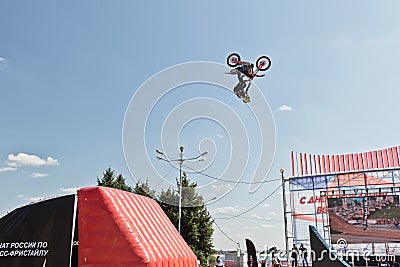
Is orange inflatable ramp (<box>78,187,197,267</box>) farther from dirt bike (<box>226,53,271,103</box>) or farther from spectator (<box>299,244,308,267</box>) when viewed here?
spectator (<box>299,244,308,267</box>)

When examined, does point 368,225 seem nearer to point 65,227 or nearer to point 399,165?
point 399,165

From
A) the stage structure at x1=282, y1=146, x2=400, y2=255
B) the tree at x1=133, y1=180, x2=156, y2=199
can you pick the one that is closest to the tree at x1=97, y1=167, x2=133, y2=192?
the tree at x1=133, y1=180, x2=156, y2=199

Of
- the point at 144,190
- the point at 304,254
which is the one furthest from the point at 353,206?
the point at 144,190

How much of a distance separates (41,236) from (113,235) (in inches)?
65.4

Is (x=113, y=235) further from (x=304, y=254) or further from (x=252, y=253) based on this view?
(x=304, y=254)

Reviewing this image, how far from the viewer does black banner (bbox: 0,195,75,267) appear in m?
8.03

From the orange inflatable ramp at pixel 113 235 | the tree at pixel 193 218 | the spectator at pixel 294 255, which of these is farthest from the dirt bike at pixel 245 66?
the tree at pixel 193 218

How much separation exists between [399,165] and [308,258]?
21.8 ft

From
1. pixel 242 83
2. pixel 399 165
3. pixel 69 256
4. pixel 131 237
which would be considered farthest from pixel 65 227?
pixel 399 165

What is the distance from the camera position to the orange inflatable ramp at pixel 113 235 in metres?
7.50

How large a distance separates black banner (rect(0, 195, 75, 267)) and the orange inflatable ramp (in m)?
0.40

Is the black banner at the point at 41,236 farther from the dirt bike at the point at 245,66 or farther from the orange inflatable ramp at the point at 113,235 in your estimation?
the dirt bike at the point at 245,66

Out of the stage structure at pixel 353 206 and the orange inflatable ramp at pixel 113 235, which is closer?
the orange inflatable ramp at pixel 113 235

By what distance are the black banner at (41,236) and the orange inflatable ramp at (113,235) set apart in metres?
0.40
